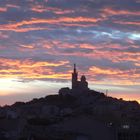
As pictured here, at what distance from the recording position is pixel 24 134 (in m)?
79.1

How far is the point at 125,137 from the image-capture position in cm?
9475

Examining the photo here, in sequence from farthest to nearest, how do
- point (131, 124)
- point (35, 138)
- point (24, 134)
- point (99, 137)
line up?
point (131, 124) → point (99, 137) → point (24, 134) → point (35, 138)

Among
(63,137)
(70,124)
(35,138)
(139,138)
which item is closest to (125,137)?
(139,138)

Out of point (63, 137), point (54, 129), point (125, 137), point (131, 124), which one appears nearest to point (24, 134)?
point (63, 137)

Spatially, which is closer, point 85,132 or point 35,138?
point 35,138

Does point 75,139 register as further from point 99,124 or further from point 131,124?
point 131,124

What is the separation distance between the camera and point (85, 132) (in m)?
90.8

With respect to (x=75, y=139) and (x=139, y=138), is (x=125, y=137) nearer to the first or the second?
(x=139, y=138)

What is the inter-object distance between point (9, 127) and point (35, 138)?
38.3 meters

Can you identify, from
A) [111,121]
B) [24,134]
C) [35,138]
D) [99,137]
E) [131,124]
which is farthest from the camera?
[131,124]

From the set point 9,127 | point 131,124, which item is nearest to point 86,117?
point 131,124

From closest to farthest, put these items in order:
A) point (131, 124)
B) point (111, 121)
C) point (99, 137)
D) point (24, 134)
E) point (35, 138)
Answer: point (35, 138), point (24, 134), point (99, 137), point (111, 121), point (131, 124)

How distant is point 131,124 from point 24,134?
28.3 metres

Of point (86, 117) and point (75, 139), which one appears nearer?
point (75, 139)
